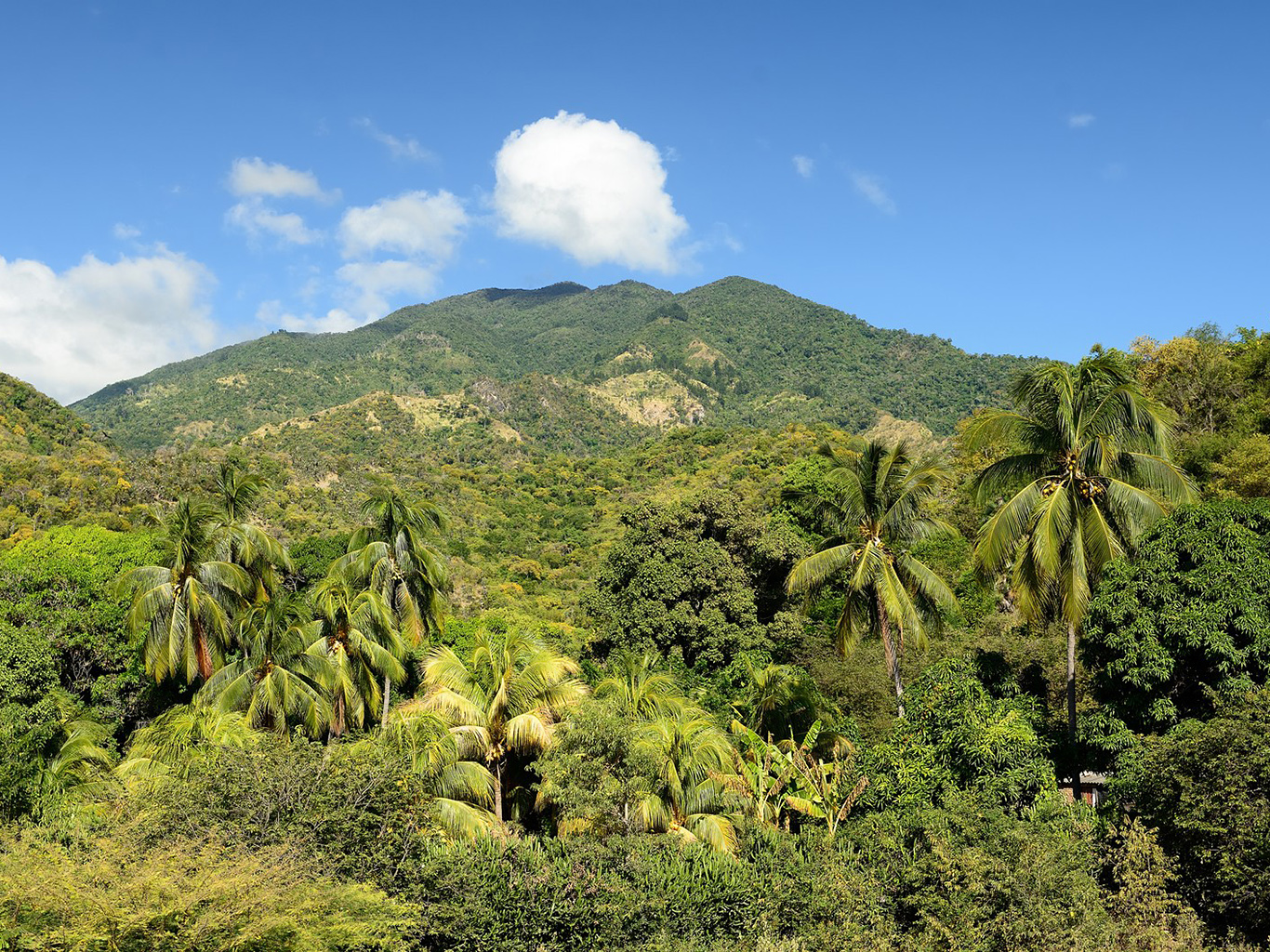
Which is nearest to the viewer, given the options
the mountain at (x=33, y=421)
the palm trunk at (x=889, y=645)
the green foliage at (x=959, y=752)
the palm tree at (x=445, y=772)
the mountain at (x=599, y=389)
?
the green foliage at (x=959, y=752)

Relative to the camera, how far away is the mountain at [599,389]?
137m

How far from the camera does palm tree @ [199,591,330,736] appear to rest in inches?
682

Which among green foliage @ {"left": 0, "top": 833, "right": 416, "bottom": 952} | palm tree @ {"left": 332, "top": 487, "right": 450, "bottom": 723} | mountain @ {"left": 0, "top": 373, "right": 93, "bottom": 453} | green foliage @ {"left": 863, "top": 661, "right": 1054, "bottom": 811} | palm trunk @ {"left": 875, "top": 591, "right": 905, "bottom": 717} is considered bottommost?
green foliage @ {"left": 0, "top": 833, "right": 416, "bottom": 952}

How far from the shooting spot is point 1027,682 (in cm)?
2091

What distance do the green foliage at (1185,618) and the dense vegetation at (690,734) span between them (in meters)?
0.05

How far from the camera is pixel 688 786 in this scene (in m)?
15.4

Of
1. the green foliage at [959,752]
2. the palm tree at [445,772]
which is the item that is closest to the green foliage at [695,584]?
the green foliage at [959,752]

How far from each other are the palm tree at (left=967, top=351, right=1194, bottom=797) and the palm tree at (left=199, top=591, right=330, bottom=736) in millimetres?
13900

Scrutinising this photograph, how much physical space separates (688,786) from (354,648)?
28.3 feet

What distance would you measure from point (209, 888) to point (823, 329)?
194467 mm

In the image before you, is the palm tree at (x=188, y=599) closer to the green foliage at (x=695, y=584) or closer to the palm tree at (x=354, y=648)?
the palm tree at (x=354, y=648)

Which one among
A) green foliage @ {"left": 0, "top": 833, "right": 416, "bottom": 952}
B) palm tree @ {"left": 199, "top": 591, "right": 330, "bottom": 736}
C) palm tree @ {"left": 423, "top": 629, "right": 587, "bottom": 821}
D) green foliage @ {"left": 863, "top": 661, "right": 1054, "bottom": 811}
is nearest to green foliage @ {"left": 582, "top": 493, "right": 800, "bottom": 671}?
palm tree @ {"left": 423, "top": 629, "right": 587, "bottom": 821}

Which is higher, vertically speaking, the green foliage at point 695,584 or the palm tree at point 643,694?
the green foliage at point 695,584

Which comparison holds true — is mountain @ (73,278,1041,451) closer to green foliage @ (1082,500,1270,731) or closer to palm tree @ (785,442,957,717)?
palm tree @ (785,442,957,717)
